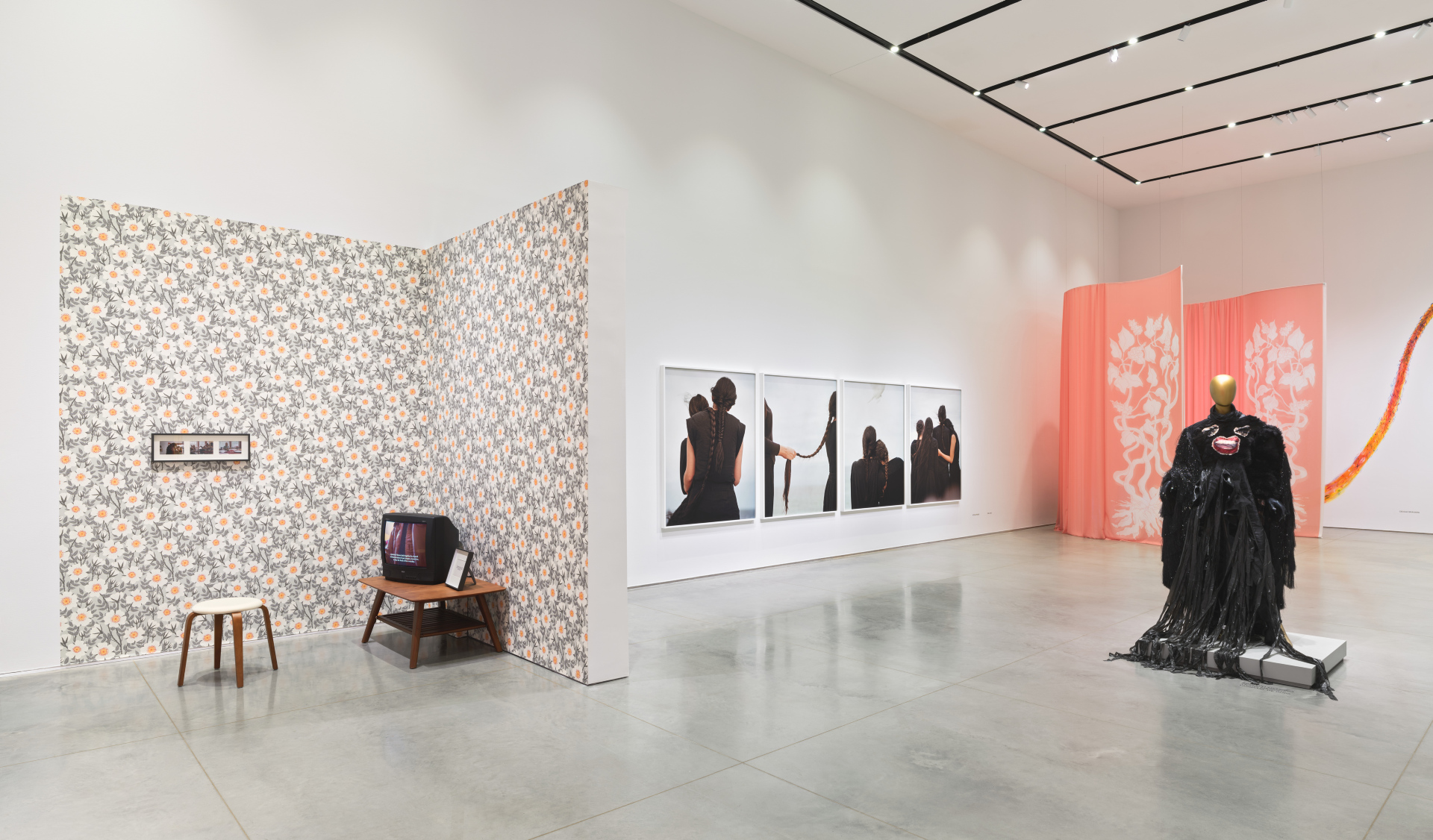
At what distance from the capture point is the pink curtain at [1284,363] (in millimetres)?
10664

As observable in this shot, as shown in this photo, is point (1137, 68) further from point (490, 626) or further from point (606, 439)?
point (490, 626)

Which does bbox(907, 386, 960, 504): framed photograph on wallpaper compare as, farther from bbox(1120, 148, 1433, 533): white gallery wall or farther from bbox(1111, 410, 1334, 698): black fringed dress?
bbox(1120, 148, 1433, 533): white gallery wall

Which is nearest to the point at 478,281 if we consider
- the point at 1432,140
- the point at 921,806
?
the point at 921,806

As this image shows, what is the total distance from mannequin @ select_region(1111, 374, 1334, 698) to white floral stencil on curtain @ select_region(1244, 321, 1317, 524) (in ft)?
23.1

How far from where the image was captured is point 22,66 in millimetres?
4754

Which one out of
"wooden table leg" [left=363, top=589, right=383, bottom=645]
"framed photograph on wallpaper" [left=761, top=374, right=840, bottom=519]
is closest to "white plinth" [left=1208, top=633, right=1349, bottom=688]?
"framed photograph on wallpaper" [left=761, top=374, right=840, bottom=519]

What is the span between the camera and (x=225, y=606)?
173 inches

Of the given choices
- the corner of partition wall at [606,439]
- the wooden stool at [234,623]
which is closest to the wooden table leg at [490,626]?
the corner of partition wall at [606,439]

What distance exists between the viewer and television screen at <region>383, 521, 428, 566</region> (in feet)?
17.1

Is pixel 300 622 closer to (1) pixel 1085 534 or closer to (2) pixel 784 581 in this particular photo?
(2) pixel 784 581

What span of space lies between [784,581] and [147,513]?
16.7 ft

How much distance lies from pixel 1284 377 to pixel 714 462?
854cm

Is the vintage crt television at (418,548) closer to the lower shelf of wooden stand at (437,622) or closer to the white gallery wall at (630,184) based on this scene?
the lower shelf of wooden stand at (437,622)

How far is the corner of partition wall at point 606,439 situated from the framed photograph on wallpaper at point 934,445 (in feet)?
20.9
